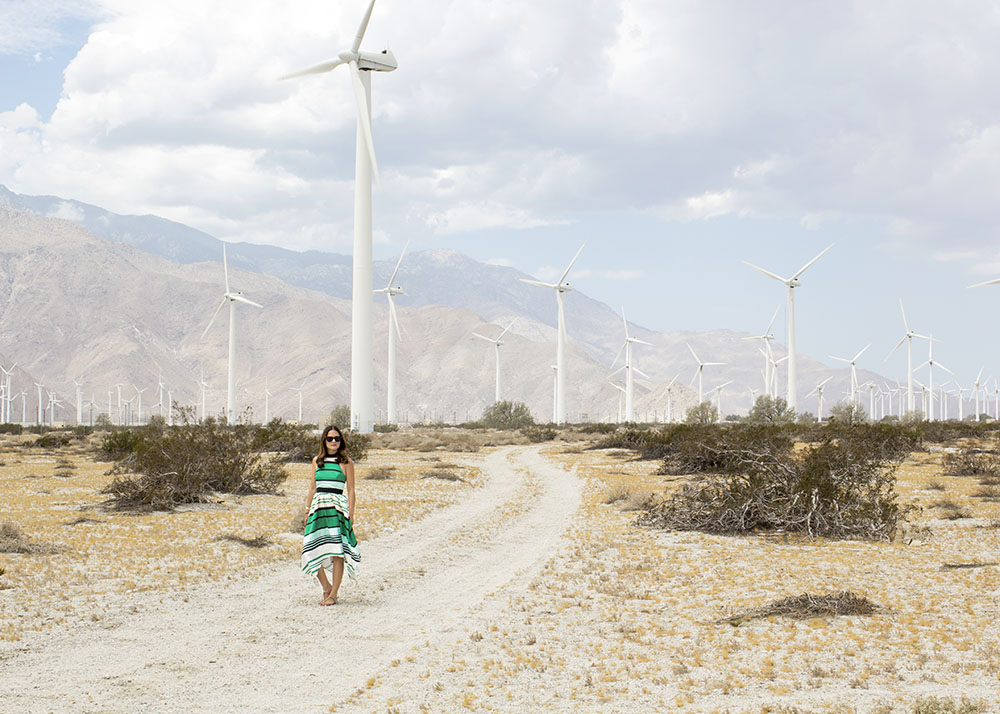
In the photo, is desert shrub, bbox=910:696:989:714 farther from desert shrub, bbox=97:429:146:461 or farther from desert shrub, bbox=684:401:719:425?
desert shrub, bbox=684:401:719:425

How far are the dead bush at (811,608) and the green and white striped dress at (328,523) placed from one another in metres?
4.96

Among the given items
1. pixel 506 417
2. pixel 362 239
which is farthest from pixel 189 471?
pixel 506 417

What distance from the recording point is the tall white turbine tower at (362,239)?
65.0m

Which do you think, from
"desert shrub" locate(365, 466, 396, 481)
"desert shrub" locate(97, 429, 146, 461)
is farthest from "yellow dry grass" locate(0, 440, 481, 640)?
"desert shrub" locate(97, 429, 146, 461)

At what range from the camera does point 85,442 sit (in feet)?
190

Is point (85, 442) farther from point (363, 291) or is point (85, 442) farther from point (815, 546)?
point (815, 546)

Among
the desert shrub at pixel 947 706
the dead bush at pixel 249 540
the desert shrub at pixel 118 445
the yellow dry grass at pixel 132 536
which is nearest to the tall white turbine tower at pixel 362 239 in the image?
the desert shrub at pixel 118 445

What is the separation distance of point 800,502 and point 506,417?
3219 inches

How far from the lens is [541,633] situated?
33.8 ft

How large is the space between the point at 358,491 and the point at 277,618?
1544 cm

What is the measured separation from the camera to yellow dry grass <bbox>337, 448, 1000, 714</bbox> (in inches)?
308

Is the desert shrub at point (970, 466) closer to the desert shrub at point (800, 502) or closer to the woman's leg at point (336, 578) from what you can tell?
the desert shrub at point (800, 502)

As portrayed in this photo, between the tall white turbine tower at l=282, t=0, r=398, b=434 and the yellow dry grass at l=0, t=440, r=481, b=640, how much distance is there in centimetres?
3722

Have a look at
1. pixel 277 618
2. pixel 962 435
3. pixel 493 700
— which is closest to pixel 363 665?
pixel 493 700
